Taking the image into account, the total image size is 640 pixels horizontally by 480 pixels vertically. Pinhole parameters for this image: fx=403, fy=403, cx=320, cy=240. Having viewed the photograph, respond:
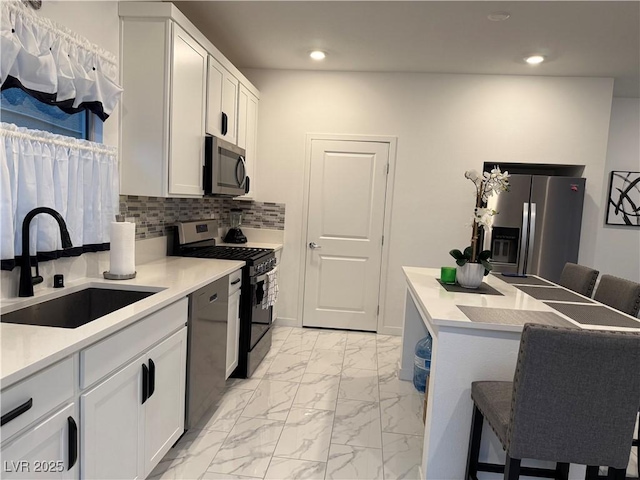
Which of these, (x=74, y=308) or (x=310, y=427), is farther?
(x=310, y=427)

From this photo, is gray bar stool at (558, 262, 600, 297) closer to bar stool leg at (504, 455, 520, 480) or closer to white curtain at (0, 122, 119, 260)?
bar stool leg at (504, 455, 520, 480)

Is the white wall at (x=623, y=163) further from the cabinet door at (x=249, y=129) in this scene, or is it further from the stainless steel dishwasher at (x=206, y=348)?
the stainless steel dishwasher at (x=206, y=348)

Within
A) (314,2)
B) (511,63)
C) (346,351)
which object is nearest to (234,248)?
(346,351)

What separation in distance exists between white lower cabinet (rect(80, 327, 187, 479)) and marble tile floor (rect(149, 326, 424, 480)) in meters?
0.29

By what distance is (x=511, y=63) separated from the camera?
3.60 meters

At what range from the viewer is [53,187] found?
1.78m

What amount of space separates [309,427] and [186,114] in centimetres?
207

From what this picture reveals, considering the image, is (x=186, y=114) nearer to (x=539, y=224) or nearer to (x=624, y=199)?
(x=539, y=224)

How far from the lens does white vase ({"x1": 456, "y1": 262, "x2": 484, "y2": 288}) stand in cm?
243

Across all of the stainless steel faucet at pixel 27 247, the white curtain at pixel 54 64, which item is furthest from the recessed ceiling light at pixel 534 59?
the stainless steel faucet at pixel 27 247

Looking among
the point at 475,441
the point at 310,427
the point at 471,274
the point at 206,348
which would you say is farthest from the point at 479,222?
the point at 206,348

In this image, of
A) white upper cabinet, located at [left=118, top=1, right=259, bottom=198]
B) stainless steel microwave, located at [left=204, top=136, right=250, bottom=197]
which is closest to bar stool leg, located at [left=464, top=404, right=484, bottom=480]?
white upper cabinet, located at [left=118, top=1, right=259, bottom=198]

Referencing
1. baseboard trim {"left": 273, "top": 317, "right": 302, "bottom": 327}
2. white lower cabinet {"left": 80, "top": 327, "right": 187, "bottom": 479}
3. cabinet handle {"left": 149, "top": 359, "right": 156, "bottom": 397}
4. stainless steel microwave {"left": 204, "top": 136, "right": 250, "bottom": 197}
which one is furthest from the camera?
baseboard trim {"left": 273, "top": 317, "right": 302, "bottom": 327}

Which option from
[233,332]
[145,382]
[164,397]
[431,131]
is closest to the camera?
[145,382]
